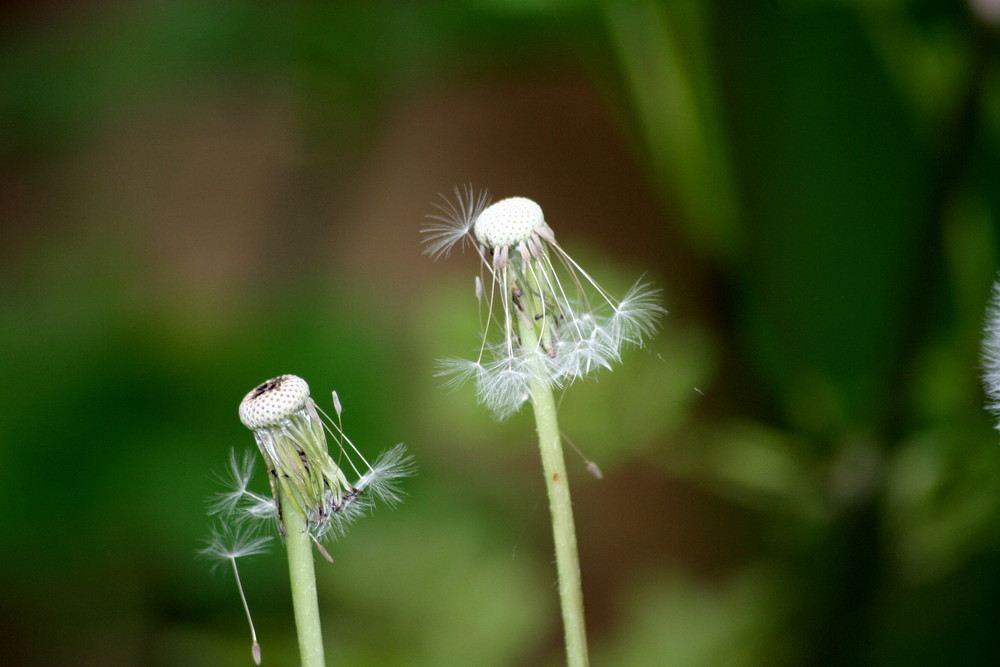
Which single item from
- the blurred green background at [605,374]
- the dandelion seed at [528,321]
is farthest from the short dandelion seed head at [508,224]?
the blurred green background at [605,374]

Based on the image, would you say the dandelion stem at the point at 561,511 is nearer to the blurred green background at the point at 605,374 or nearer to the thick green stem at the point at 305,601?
the thick green stem at the point at 305,601

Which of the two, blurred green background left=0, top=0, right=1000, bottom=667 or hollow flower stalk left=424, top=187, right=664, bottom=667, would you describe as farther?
blurred green background left=0, top=0, right=1000, bottom=667

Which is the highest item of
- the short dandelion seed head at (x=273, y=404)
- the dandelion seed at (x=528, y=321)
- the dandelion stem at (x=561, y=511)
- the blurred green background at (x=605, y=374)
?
the blurred green background at (x=605, y=374)

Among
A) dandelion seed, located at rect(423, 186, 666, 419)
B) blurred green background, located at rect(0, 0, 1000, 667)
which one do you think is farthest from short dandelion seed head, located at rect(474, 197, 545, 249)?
blurred green background, located at rect(0, 0, 1000, 667)

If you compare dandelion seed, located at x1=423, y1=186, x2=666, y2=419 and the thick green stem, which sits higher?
dandelion seed, located at x1=423, y1=186, x2=666, y2=419

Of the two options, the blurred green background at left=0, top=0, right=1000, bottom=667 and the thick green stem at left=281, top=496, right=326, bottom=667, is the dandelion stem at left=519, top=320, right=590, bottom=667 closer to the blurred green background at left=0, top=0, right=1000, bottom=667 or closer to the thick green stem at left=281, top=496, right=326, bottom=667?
the thick green stem at left=281, top=496, right=326, bottom=667

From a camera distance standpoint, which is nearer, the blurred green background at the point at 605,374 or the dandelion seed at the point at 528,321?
the dandelion seed at the point at 528,321

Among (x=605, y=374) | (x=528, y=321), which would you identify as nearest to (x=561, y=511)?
(x=528, y=321)
